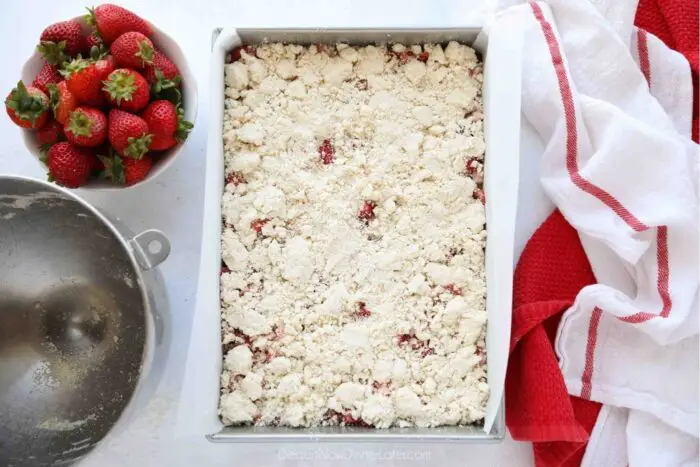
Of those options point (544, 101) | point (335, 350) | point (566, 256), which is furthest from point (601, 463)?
point (544, 101)

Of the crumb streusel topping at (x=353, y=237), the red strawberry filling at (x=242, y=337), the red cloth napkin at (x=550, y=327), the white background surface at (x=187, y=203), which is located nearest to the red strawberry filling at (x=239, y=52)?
the crumb streusel topping at (x=353, y=237)

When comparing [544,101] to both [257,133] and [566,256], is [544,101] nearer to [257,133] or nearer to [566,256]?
[566,256]

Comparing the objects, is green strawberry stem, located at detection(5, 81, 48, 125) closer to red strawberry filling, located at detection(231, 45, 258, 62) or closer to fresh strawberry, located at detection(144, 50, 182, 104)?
fresh strawberry, located at detection(144, 50, 182, 104)

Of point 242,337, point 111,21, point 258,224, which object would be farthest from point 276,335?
point 111,21

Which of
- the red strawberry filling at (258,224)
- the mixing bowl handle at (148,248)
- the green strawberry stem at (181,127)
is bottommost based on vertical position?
the mixing bowl handle at (148,248)

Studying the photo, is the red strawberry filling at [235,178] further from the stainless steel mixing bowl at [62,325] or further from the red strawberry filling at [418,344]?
the red strawberry filling at [418,344]

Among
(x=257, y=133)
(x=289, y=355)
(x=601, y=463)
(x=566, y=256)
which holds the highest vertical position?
(x=257, y=133)
